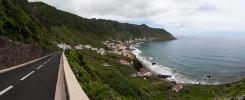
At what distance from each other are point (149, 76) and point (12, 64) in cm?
5113

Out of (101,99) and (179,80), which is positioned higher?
(101,99)

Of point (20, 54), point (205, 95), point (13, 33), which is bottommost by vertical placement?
point (205, 95)

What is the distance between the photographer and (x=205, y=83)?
50.5 meters

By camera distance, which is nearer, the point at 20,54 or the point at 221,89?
the point at 20,54

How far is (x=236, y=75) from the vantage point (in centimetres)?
5512

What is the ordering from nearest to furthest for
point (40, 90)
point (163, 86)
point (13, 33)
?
point (40, 90) → point (13, 33) → point (163, 86)

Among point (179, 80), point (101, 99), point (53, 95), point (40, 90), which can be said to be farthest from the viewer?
point (179, 80)

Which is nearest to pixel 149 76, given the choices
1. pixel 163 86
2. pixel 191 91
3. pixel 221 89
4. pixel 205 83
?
pixel 163 86

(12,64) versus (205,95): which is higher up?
(12,64)

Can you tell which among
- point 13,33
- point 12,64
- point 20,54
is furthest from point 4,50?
point 13,33

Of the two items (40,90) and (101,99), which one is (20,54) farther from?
(101,99)

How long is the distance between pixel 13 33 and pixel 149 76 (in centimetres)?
4994

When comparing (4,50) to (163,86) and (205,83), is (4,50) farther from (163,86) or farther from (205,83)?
(205,83)

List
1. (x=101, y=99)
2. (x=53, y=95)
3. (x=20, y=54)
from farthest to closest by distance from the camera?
Result: (x=20, y=54)
(x=101, y=99)
(x=53, y=95)
